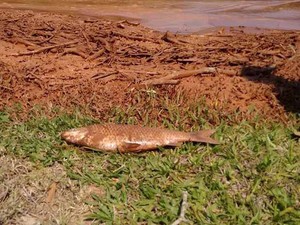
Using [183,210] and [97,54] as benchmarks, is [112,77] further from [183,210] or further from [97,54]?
[183,210]

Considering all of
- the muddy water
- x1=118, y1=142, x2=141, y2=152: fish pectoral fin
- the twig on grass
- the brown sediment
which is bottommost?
the twig on grass

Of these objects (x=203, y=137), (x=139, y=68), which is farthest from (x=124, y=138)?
(x=139, y=68)

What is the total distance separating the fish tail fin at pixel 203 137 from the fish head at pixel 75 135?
43.0 inches

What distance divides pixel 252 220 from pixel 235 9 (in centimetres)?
1111

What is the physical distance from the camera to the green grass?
11.9ft

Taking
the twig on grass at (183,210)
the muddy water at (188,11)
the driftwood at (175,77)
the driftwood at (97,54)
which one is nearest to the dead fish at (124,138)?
the twig on grass at (183,210)

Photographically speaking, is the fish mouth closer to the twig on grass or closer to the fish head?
the fish head

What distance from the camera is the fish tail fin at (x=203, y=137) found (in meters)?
4.49

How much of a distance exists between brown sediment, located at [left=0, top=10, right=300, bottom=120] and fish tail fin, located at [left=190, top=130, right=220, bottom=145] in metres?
0.69

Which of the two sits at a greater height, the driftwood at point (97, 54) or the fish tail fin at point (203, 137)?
the driftwood at point (97, 54)

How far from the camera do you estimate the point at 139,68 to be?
20.5 ft

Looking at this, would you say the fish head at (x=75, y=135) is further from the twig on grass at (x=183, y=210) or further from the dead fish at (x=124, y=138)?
the twig on grass at (x=183, y=210)

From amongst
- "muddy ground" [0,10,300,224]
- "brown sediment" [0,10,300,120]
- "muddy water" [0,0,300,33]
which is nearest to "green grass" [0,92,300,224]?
"muddy ground" [0,10,300,224]

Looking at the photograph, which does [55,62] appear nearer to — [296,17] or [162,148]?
[162,148]
